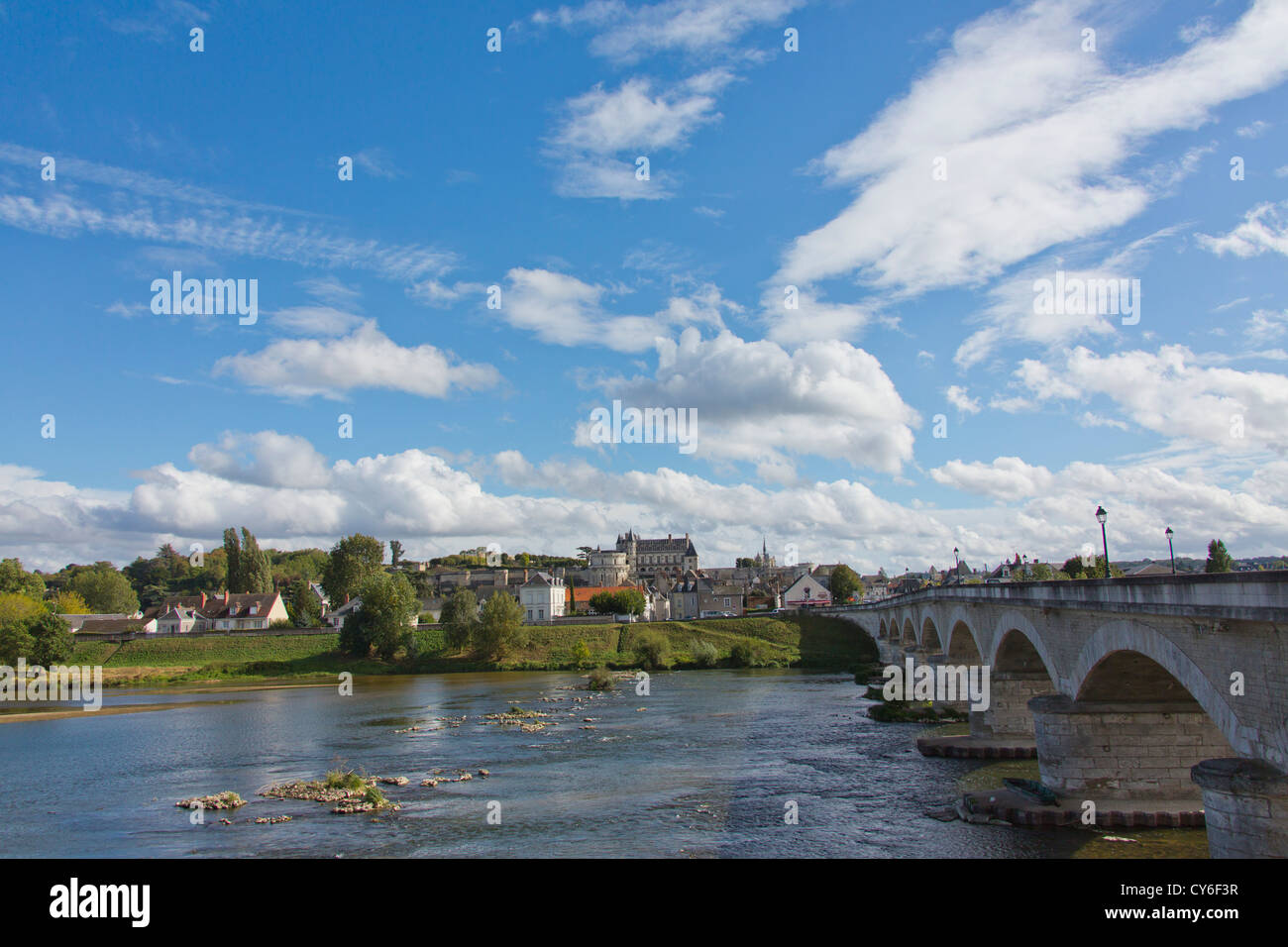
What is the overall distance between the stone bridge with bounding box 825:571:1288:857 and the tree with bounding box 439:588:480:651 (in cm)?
6083

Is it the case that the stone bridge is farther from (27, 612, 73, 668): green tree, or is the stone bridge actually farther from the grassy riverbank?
(27, 612, 73, 668): green tree

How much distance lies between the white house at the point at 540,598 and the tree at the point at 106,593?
87.1m

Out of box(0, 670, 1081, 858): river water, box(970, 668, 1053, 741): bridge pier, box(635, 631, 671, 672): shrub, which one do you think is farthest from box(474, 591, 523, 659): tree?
box(970, 668, 1053, 741): bridge pier

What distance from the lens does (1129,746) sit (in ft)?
85.0

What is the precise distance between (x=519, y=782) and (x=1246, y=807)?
25.6 meters

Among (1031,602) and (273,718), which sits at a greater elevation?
(1031,602)

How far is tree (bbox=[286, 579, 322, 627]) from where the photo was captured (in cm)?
12429

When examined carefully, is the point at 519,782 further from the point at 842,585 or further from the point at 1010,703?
the point at 842,585

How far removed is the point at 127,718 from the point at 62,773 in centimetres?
2220

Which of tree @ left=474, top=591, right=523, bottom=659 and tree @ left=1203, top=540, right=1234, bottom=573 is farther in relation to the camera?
tree @ left=474, top=591, right=523, bottom=659
